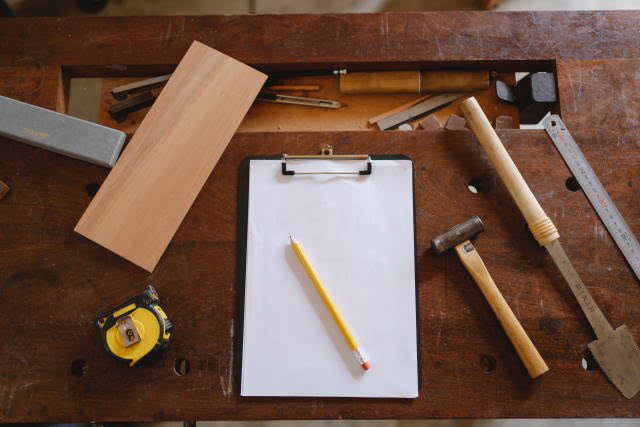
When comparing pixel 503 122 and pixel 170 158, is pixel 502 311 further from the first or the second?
pixel 170 158

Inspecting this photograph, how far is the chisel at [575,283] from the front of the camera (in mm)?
829

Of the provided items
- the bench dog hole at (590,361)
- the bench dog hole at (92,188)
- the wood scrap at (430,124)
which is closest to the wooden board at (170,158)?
the bench dog hole at (92,188)

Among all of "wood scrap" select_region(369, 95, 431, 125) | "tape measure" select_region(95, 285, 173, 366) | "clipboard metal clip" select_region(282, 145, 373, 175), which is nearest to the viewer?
"tape measure" select_region(95, 285, 173, 366)

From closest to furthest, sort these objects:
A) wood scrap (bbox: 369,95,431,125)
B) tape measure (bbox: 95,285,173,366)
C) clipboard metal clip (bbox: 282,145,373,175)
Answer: tape measure (bbox: 95,285,173,366), clipboard metal clip (bbox: 282,145,373,175), wood scrap (bbox: 369,95,431,125)

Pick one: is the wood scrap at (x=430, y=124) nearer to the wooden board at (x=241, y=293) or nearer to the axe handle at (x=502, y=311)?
the wooden board at (x=241, y=293)

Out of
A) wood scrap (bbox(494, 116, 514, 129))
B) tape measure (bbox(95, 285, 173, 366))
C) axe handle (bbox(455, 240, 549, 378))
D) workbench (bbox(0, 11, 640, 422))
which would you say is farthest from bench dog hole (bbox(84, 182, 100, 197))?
wood scrap (bbox(494, 116, 514, 129))

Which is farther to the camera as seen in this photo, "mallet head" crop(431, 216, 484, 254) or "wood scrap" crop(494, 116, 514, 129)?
"wood scrap" crop(494, 116, 514, 129)

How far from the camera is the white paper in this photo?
2.73ft

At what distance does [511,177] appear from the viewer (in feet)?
2.84

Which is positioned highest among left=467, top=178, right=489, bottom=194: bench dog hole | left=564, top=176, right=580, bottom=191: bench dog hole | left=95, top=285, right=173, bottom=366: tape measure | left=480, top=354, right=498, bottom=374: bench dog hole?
left=564, top=176, right=580, bottom=191: bench dog hole

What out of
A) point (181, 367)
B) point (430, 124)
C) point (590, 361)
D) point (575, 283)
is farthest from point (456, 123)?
point (181, 367)

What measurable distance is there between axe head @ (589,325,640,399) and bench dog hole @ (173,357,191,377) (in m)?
0.77

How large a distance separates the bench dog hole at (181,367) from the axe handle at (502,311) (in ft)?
1.85

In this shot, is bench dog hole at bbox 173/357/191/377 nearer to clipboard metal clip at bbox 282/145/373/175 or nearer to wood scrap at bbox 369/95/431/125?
clipboard metal clip at bbox 282/145/373/175
